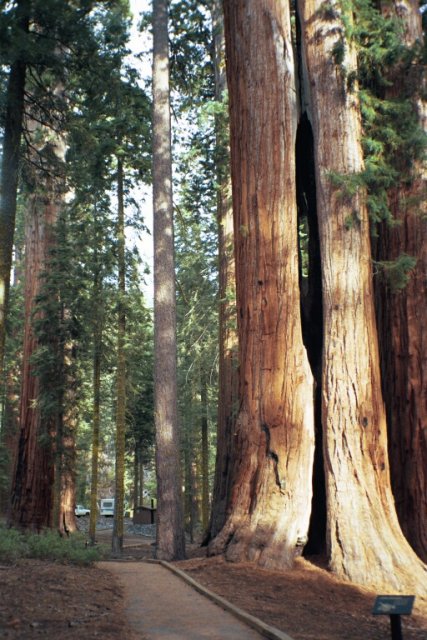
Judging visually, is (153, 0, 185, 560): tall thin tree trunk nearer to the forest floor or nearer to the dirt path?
the forest floor

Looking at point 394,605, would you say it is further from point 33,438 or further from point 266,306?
point 33,438

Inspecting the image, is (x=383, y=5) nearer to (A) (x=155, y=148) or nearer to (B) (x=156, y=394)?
(A) (x=155, y=148)

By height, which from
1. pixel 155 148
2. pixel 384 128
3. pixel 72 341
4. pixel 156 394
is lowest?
pixel 156 394

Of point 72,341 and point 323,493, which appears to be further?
point 72,341

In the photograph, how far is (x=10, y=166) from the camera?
37.1 feet

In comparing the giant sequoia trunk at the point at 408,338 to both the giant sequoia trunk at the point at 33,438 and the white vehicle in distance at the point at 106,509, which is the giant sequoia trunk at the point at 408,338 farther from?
the white vehicle in distance at the point at 106,509

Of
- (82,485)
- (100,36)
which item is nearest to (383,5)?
(100,36)

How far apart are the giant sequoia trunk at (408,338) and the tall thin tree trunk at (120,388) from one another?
9821 millimetres

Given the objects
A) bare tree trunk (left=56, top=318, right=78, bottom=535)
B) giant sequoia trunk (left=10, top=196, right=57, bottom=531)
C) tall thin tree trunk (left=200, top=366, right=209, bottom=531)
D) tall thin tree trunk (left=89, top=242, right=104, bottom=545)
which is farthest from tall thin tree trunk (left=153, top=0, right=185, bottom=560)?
tall thin tree trunk (left=200, top=366, right=209, bottom=531)

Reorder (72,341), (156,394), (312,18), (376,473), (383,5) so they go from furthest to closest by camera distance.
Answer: (72,341), (156,394), (383,5), (312,18), (376,473)

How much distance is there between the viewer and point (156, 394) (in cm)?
1280

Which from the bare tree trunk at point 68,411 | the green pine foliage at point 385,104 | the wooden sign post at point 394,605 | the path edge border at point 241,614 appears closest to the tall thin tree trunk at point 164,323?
the path edge border at point 241,614

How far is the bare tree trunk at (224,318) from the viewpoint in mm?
13102

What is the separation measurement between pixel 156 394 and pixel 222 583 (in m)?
5.62
